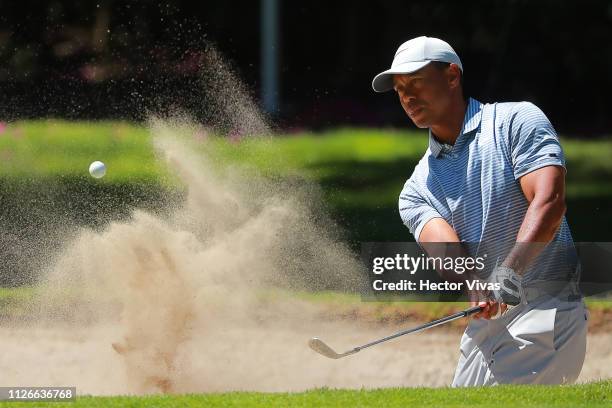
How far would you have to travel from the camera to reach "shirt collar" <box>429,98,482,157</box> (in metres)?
4.71

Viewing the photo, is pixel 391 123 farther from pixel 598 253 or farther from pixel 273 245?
pixel 598 253

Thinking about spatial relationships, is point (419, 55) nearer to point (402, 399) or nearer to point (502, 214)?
point (502, 214)

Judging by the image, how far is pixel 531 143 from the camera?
14.7 ft

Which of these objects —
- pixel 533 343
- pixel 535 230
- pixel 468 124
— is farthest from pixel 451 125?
pixel 533 343

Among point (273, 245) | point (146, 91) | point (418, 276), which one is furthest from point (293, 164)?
point (418, 276)

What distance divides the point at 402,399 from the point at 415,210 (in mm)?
823

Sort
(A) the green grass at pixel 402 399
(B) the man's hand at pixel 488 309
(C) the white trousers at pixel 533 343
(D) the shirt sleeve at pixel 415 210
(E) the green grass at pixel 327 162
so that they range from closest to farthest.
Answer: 1. (A) the green grass at pixel 402 399
2. (B) the man's hand at pixel 488 309
3. (C) the white trousers at pixel 533 343
4. (D) the shirt sleeve at pixel 415 210
5. (E) the green grass at pixel 327 162

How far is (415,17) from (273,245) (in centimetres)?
1501

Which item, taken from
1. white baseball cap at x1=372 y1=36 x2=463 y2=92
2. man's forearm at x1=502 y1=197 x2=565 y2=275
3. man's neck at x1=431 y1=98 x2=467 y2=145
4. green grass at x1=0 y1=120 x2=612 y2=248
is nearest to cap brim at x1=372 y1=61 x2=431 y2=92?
white baseball cap at x1=372 y1=36 x2=463 y2=92

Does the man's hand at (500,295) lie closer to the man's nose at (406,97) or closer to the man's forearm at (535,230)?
the man's forearm at (535,230)

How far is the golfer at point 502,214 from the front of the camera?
14.6ft

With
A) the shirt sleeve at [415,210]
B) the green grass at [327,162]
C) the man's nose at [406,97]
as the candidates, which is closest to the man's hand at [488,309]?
the shirt sleeve at [415,210]

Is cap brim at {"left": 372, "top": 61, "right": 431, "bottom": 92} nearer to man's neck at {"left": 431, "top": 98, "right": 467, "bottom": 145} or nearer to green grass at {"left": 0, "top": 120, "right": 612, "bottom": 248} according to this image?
man's neck at {"left": 431, "top": 98, "right": 467, "bottom": 145}

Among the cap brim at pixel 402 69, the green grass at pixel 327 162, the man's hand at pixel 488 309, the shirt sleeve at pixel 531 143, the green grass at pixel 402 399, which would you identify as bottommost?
the green grass at pixel 327 162
